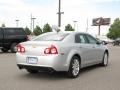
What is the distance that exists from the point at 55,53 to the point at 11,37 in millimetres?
12213

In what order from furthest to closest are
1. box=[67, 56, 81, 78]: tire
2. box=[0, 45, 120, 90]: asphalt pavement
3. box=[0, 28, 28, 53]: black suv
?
box=[0, 28, 28, 53]: black suv → box=[67, 56, 81, 78]: tire → box=[0, 45, 120, 90]: asphalt pavement

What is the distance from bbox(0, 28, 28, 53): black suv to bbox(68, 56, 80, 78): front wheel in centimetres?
1126

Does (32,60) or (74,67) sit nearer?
(32,60)

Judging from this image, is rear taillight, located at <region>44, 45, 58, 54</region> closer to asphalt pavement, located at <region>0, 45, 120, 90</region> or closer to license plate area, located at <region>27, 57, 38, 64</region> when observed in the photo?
license plate area, located at <region>27, 57, 38, 64</region>

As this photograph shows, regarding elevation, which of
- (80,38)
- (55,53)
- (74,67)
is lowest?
(74,67)

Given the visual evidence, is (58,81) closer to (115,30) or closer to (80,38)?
(80,38)

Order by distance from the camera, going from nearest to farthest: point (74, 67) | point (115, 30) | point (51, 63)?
point (51, 63)
point (74, 67)
point (115, 30)

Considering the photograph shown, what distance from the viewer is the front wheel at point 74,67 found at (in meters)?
9.08

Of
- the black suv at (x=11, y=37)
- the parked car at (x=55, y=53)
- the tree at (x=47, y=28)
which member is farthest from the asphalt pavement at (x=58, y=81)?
the tree at (x=47, y=28)

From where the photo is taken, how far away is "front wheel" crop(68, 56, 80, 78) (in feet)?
29.8

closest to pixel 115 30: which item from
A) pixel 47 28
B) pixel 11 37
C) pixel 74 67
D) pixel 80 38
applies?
pixel 47 28

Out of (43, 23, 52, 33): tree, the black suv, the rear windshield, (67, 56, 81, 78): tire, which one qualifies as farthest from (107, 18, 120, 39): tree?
(67, 56, 81, 78): tire

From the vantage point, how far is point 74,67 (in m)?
9.30

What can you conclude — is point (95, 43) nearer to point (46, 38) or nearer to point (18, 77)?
point (46, 38)
